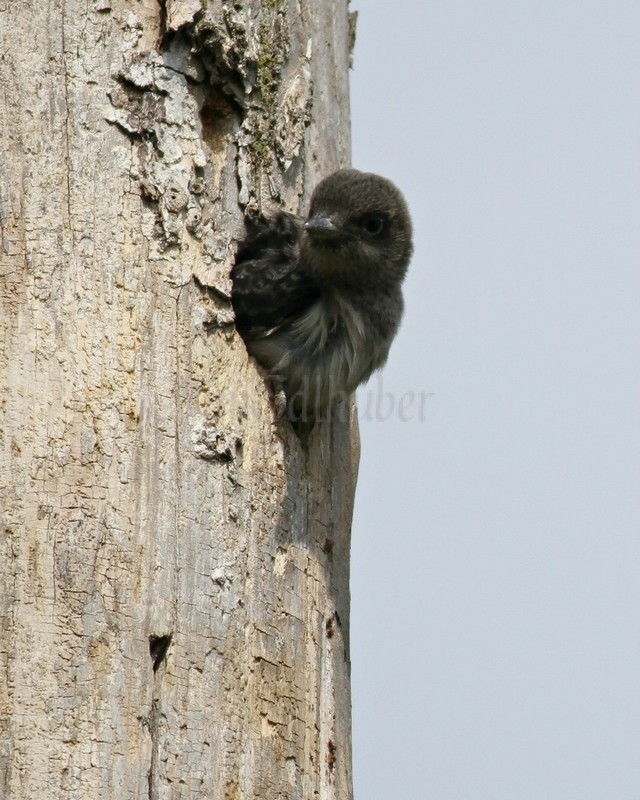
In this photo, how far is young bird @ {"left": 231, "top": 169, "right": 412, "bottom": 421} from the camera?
15.0 ft

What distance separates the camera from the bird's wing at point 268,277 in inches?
178

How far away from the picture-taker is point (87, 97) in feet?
13.1

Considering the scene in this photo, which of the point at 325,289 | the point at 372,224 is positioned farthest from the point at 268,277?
the point at 372,224

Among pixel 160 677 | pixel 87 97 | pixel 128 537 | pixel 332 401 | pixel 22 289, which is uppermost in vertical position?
pixel 87 97

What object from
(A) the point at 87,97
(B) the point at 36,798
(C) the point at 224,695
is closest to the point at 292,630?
(C) the point at 224,695

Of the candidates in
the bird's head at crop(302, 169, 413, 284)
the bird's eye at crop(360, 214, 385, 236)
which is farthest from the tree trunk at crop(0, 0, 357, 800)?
the bird's eye at crop(360, 214, 385, 236)

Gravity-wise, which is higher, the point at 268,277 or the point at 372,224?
the point at 372,224

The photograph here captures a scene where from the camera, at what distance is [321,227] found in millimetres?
4762

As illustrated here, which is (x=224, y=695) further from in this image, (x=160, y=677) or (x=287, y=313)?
(x=287, y=313)

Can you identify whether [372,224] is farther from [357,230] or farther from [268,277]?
[268,277]

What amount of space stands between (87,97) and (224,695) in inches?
75.3

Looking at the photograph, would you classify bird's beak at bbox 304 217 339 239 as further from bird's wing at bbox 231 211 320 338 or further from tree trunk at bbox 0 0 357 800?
tree trunk at bbox 0 0 357 800

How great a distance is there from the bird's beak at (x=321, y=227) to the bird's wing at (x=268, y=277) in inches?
2.6

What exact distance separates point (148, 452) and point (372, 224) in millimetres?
1902
